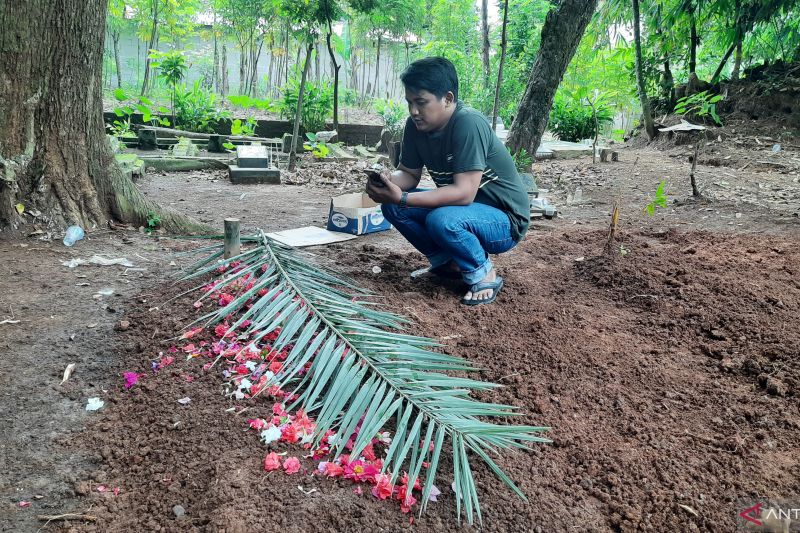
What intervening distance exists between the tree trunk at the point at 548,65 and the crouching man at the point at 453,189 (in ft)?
11.4

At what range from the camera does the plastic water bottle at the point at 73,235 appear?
266 centimetres

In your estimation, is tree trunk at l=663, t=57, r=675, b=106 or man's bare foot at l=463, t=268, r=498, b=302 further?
tree trunk at l=663, t=57, r=675, b=106

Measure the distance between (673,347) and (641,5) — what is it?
28.7 ft

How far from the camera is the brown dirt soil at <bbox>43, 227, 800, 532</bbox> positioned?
4.14 feet

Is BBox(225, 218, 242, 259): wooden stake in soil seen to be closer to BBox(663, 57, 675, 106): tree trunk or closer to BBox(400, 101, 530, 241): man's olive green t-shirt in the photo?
BBox(400, 101, 530, 241): man's olive green t-shirt

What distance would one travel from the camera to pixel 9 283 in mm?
2213

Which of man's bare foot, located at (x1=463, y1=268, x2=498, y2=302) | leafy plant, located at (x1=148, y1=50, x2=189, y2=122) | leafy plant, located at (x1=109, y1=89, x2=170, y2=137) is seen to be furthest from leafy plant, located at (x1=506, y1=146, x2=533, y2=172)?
leafy plant, located at (x1=148, y1=50, x2=189, y2=122)

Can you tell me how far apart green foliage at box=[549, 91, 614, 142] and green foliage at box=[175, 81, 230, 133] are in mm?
6150

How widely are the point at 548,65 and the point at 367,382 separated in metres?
5.20

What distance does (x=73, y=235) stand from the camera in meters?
2.69

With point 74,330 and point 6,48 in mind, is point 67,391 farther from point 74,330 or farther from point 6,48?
point 6,48

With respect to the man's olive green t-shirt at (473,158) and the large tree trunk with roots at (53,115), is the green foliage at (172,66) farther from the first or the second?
the man's olive green t-shirt at (473,158)

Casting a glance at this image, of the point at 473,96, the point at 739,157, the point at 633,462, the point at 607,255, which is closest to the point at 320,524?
the point at 633,462

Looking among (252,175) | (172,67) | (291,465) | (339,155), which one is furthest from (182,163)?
(291,465)
